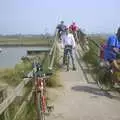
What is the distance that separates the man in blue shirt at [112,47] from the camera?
1084cm

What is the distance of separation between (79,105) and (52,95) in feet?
4.59

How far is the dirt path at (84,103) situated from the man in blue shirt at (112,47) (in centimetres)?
110

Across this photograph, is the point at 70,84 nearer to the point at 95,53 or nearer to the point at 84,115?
the point at 84,115

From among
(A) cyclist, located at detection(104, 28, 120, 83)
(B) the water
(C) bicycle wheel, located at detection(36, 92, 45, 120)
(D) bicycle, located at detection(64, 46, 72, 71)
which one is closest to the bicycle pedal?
(C) bicycle wheel, located at detection(36, 92, 45, 120)

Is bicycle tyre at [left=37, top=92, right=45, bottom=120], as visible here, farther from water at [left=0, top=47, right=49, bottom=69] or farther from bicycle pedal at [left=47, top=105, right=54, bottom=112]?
water at [left=0, top=47, right=49, bottom=69]

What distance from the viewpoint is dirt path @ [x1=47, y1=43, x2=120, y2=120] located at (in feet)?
28.2

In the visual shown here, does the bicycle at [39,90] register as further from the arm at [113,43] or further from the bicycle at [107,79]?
the bicycle at [107,79]

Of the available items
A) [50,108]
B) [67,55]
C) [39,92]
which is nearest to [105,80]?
[50,108]

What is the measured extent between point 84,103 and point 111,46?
6.77ft

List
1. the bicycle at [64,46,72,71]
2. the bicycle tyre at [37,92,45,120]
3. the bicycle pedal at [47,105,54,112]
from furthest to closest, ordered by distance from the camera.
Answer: the bicycle at [64,46,72,71] < the bicycle pedal at [47,105,54,112] < the bicycle tyre at [37,92,45,120]

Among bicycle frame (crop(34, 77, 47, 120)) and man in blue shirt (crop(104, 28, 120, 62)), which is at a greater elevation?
man in blue shirt (crop(104, 28, 120, 62))

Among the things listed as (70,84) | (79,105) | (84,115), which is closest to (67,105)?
(79,105)

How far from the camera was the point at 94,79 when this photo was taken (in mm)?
13656

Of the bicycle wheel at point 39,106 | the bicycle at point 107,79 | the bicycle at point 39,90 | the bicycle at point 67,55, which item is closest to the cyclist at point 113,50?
the bicycle at point 107,79
